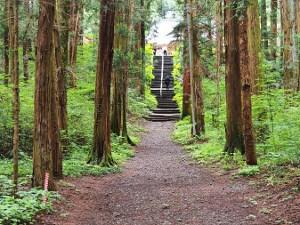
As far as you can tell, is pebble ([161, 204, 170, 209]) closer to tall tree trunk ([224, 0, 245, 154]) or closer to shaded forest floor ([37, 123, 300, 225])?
shaded forest floor ([37, 123, 300, 225])

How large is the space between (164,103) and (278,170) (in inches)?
947

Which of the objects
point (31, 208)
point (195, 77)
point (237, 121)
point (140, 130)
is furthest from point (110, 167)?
point (140, 130)

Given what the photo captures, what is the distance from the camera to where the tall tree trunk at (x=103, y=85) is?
13.0 metres

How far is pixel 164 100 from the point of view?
34500mm

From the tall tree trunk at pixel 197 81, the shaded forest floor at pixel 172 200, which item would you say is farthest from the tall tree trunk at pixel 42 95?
the tall tree trunk at pixel 197 81

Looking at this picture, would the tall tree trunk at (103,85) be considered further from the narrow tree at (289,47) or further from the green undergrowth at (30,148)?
the narrow tree at (289,47)

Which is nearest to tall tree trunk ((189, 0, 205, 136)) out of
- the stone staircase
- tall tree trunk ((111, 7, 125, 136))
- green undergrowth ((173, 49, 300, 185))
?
green undergrowth ((173, 49, 300, 185))

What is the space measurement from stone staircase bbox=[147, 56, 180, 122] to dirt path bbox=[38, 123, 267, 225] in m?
15.6

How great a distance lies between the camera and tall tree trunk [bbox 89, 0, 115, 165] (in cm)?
1299

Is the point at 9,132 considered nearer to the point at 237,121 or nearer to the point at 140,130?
the point at 237,121

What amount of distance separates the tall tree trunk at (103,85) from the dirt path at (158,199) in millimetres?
972

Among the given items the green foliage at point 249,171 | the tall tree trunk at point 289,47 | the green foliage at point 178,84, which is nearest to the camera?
the green foliage at point 249,171

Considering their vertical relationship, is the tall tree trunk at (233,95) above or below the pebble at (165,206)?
above

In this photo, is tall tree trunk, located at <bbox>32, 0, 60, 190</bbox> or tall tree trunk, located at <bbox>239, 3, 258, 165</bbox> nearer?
tall tree trunk, located at <bbox>32, 0, 60, 190</bbox>
